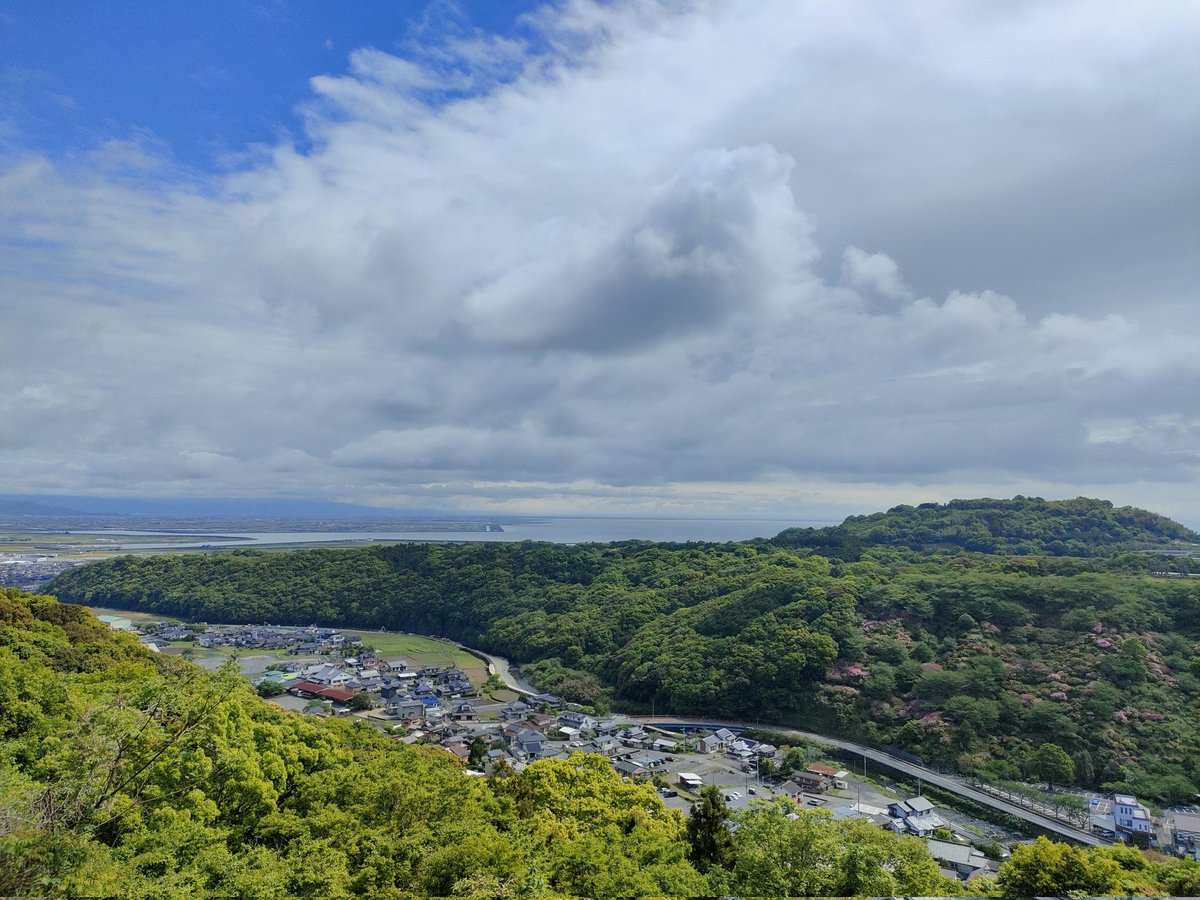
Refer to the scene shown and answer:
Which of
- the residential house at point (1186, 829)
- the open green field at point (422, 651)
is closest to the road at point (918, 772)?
the residential house at point (1186, 829)

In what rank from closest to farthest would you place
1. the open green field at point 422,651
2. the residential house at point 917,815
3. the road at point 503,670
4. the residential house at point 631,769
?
the residential house at point 917,815 < the residential house at point 631,769 < the road at point 503,670 < the open green field at point 422,651

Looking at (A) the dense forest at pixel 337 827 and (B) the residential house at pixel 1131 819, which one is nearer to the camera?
(A) the dense forest at pixel 337 827

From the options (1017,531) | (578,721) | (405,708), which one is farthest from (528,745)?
(1017,531)

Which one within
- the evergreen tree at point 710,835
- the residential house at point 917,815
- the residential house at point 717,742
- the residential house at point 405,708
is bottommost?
the residential house at point 405,708

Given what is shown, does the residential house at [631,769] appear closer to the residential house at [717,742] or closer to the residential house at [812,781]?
the residential house at [717,742]

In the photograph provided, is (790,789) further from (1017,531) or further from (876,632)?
(1017,531)

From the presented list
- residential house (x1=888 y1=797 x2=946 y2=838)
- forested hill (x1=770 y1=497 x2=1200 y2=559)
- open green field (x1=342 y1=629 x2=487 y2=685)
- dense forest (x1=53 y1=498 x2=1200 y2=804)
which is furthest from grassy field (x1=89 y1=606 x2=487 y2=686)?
forested hill (x1=770 y1=497 x2=1200 y2=559)

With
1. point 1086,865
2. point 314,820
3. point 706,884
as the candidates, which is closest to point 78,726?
point 314,820
